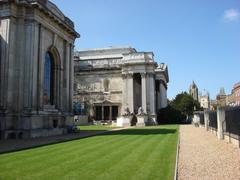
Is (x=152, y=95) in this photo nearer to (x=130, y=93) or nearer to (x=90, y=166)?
(x=130, y=93)

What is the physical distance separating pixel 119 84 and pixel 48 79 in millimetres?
40580

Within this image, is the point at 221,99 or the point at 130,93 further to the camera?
the point at 221,99

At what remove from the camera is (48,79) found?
32625 millimetres

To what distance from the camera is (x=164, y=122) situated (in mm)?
70938

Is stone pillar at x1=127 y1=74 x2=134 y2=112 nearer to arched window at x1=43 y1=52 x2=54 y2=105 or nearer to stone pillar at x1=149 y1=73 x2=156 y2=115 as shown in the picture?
stone pillar at x1=149 y1=73 x2=156 y2=115

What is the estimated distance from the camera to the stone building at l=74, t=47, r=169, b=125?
66.3 m

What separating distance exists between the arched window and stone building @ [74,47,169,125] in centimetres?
3076

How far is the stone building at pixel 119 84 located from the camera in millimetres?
66312

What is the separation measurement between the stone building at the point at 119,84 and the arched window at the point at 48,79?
101 feet

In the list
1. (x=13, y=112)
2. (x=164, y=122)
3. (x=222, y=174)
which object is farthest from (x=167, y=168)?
(x=164, y=122)

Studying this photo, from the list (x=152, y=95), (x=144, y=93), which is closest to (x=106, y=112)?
(x=144, y=93)

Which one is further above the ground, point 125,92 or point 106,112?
point 125,92

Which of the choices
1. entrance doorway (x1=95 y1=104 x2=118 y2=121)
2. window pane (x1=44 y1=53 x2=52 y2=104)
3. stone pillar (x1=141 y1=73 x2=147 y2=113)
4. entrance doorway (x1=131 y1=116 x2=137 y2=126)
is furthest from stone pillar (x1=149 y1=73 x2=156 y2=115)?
window pane (x1=44 y1=53 x2=52 y2=104)

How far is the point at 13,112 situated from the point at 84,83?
50.3m
